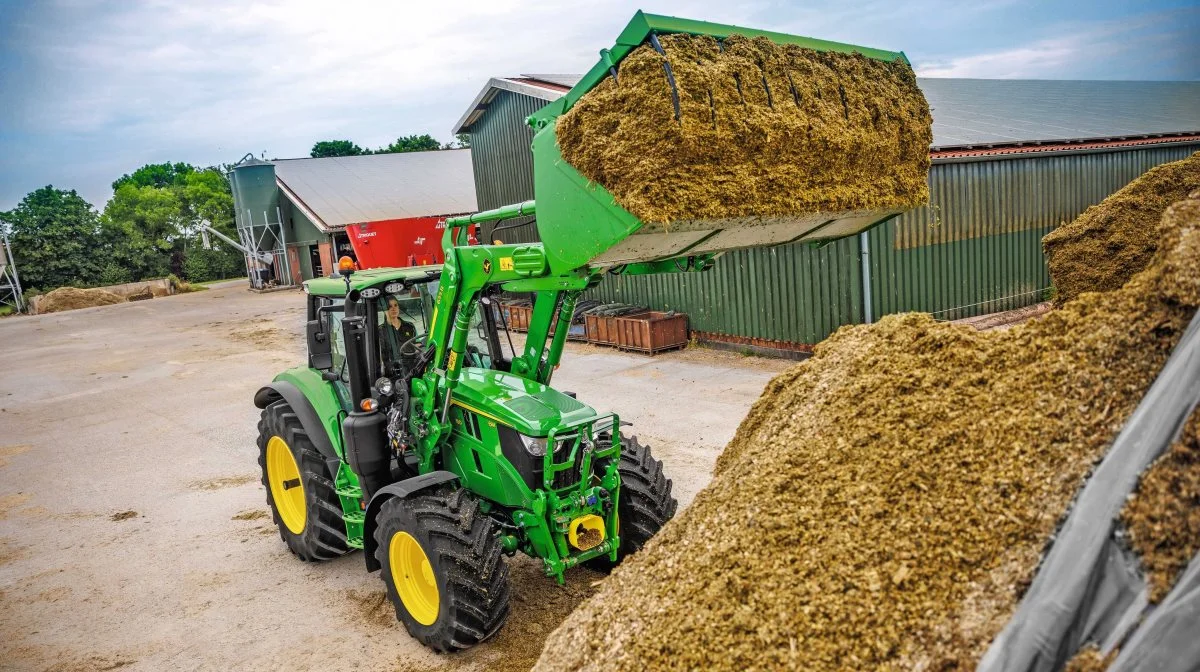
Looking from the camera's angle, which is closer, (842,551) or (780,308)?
(842,551)

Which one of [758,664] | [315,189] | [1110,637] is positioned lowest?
[758,664]

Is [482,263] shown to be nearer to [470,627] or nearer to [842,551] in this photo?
[470,627]

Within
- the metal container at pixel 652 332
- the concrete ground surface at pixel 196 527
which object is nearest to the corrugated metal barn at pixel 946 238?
the metal container at pixel 652 332

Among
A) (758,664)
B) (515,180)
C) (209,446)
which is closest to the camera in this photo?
(758,664)

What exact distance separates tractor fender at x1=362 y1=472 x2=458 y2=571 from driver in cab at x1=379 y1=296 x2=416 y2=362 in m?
1.11

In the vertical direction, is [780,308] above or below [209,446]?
above

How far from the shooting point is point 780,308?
14.1m

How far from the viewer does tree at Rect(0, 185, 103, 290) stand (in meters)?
38.6

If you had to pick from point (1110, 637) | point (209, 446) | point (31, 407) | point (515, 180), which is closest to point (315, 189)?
point (515, 180)

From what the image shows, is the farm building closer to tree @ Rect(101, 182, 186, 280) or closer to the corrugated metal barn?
tree @ Rect(101, 182, 186, 280)

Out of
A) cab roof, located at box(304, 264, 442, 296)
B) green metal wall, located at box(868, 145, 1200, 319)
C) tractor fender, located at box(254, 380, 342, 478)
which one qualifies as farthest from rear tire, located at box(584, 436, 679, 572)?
green metal wall, located at box(868, 145, 1200, 319)

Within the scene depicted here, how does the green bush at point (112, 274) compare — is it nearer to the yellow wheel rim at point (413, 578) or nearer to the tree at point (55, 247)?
the tree at point (55, 247)

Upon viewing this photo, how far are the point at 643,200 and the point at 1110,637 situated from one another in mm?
2599

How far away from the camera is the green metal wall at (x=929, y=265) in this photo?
44.0 feet
